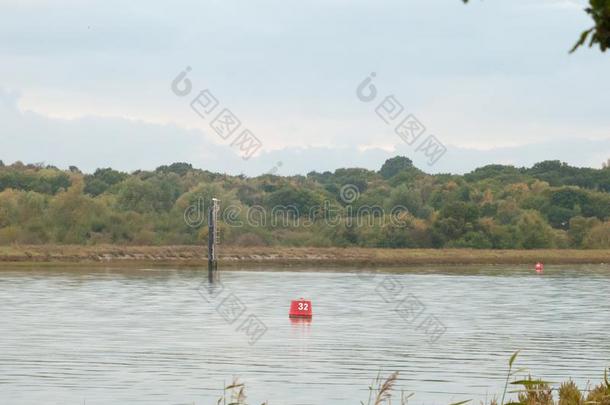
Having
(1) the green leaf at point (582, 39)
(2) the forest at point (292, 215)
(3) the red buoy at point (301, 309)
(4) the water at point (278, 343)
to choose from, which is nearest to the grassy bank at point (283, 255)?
(2) the forest at point (292, 215)

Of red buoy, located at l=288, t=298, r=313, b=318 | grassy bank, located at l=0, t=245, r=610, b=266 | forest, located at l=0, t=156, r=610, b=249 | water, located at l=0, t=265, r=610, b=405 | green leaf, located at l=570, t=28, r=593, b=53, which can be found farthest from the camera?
forest, located at l=0, t=156, r=610, b=249

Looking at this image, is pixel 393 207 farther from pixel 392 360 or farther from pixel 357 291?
pixel 392 360

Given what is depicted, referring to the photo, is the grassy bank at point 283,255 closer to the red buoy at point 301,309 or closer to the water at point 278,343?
the water at point 278,343

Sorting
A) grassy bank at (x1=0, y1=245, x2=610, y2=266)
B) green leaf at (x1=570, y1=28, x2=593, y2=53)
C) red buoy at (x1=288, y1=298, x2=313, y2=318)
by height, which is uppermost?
green leaf at (x1=570, y1=28, x2=593, y2=53)

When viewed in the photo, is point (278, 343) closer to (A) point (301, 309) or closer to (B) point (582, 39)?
(A) point (301, 309)

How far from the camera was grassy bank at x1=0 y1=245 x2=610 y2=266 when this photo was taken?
329ft

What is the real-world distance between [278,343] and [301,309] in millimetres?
8682

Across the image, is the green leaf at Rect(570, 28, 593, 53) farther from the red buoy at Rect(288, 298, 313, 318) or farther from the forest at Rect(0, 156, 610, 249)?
the forest at Rect(0, 156, 610, 249)

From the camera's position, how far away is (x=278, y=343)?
34844 mm

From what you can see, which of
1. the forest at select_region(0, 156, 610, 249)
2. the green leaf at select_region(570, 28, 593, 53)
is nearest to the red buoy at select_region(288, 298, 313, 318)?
the green leaf at select_region(570, 28, 593, 53)

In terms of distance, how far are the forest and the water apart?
5155cm

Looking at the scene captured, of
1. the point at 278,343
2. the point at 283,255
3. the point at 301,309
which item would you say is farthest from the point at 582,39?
the point at 283,255

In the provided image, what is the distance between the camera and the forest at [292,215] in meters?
118

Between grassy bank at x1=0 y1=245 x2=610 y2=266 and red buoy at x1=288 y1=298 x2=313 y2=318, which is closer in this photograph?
red buoy at x1=288 y1=298 x2=313 y2=318
